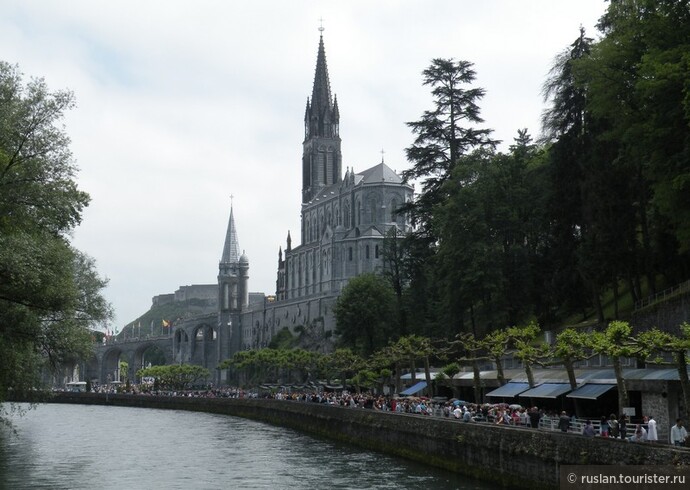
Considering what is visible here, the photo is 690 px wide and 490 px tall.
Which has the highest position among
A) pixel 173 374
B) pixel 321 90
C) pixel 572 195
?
pixel 321 90

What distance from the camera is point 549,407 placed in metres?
35.5

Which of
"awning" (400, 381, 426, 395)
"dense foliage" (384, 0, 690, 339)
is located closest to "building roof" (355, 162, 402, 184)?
"dense foliage" (384, 0, 690, 339)

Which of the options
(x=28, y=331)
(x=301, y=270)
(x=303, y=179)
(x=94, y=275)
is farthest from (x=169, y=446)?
(x=303, y=179)

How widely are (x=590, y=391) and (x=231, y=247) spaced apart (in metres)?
132

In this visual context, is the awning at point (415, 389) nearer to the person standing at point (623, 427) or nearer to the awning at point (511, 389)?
the awning at point (511, 389)

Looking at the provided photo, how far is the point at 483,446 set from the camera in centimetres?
2530

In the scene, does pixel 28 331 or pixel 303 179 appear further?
pixel 303 179

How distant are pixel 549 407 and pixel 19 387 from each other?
19008 millimetres

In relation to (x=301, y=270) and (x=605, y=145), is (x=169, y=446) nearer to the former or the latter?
(x=605, y=145)

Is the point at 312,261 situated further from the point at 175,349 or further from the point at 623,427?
the point at 623,427

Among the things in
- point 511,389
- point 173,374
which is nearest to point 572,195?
point 511,389

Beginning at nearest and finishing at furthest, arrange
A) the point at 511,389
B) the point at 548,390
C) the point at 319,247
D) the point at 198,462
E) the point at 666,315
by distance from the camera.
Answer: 1. the point at 666,315
2. the point at 548,390
3. the point at 198,462
4. the point at 511,389
5. the point at 319,247

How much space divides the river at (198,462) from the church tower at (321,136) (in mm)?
94297

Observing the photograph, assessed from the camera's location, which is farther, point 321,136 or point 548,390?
point 321,136
